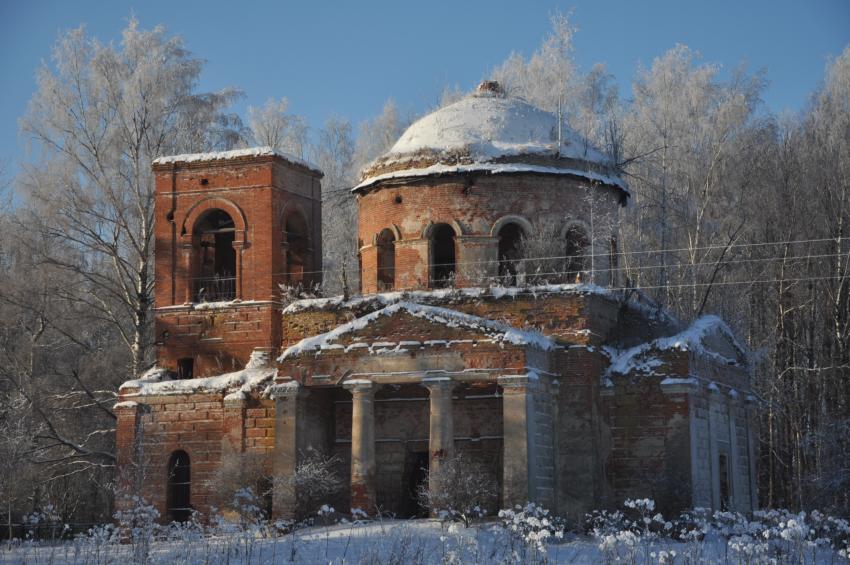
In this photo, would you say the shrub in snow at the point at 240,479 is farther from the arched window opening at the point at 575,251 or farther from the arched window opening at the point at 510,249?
the arched window opening at the point at 575,251

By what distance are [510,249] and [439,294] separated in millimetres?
2931

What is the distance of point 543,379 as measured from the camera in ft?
74.8

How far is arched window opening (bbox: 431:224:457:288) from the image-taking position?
2578 cm

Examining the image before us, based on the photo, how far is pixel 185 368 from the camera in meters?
26.9

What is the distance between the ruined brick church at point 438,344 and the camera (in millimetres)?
22453

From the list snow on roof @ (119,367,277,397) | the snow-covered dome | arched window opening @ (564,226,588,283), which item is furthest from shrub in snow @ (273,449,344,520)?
the snow-covered dome

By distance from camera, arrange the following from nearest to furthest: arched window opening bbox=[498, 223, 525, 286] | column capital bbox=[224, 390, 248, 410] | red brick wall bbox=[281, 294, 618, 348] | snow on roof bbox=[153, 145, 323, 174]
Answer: red brick wall bbox=[281, 294, 618, 348]
column capital bbox=[224, 390, 248, 410]
arched window opening bbox=[498, 223, 525, 286]
snow on roof bbox=[153, 145, 323, 174]

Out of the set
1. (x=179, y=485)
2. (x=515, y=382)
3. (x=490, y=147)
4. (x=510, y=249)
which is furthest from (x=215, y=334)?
(x=515, y=382)

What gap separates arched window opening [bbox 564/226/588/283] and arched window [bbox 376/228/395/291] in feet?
11.7

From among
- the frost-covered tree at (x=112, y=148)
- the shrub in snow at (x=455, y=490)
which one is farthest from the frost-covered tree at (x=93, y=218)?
the shrub in snow at (x=455, y=490)

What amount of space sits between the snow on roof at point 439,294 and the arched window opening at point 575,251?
173 cm

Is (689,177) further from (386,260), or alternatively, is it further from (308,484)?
(308,484)

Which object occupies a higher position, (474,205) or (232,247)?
(474,205)

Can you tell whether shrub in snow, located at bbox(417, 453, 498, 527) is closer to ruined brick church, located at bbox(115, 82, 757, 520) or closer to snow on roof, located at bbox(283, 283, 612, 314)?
ruined brick church, located at bbox(115, 82, 757, 520)
